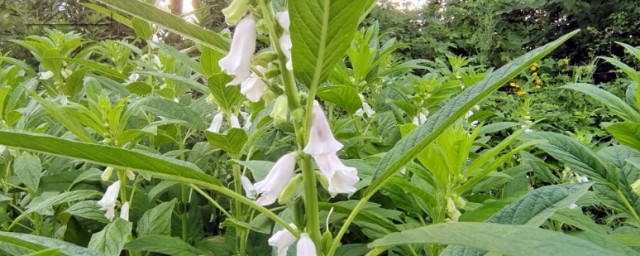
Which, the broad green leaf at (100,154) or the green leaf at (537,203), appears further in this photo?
the green leaf at (537,203)

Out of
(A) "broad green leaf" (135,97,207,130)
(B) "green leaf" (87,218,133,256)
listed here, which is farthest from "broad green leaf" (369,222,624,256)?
(A) "broad green leaf" (135,97,207,130)

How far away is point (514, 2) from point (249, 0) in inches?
378

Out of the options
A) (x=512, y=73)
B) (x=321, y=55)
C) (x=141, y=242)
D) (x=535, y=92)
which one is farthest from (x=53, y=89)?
(x=535, y=92)

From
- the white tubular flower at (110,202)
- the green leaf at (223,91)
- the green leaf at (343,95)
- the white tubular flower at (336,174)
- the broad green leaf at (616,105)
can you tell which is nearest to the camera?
the white tubular flower at (336,174)

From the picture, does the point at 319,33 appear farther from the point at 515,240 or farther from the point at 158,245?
the point at 158,245

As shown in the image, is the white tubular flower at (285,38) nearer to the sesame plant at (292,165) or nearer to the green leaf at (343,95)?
the sesame plant at (292,165)

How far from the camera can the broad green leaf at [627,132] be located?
1084mm

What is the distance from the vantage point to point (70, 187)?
1.50 meters

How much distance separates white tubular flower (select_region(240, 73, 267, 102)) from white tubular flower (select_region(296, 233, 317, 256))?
239mm

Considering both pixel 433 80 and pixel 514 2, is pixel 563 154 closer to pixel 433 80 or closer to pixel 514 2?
pixel 433 80

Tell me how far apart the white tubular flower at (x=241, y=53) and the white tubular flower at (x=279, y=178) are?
0.14 meters

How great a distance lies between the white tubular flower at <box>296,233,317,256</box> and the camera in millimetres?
778

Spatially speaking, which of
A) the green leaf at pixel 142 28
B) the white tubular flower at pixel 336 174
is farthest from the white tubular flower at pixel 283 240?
the green leaf at pixel 142 28

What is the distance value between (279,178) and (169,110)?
75cm
